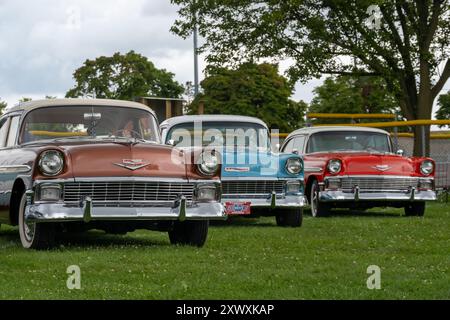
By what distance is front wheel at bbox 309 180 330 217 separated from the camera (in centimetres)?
1697

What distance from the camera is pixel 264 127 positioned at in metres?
15.8

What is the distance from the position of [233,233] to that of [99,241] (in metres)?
1.88

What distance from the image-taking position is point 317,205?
1703cm

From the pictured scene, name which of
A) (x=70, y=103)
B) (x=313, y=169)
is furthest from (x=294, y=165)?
(x=70, y=103)

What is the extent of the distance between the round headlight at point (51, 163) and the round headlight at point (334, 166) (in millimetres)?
7320

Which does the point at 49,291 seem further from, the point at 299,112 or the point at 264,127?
the point at 299,112

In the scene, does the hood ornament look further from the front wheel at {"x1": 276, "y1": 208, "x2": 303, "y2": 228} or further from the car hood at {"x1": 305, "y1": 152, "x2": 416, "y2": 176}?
the front wheel at {"x1": 276, "y1": 208, "x2": 303, "y2": 228}

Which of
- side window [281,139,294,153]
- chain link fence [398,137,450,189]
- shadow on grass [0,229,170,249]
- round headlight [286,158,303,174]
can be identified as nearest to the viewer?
shadow on grass [0,229,170,249]

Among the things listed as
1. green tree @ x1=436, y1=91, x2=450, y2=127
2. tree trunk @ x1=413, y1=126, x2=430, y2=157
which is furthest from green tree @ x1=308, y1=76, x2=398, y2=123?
tree trunk @ x1=413, y1=126, x2=430, y2=157

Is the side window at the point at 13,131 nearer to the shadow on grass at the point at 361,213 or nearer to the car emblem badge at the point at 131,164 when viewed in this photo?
the car emblem badge at the point at 131,164

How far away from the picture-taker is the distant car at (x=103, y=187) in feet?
33.3

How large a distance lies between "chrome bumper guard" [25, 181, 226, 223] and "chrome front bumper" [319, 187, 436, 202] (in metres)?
6.35

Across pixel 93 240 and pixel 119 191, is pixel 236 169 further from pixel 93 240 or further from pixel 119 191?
pixel 119 191

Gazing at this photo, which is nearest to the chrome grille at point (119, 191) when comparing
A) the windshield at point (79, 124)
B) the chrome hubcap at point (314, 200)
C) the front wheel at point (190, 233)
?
the front wheel at point (190, 233)
